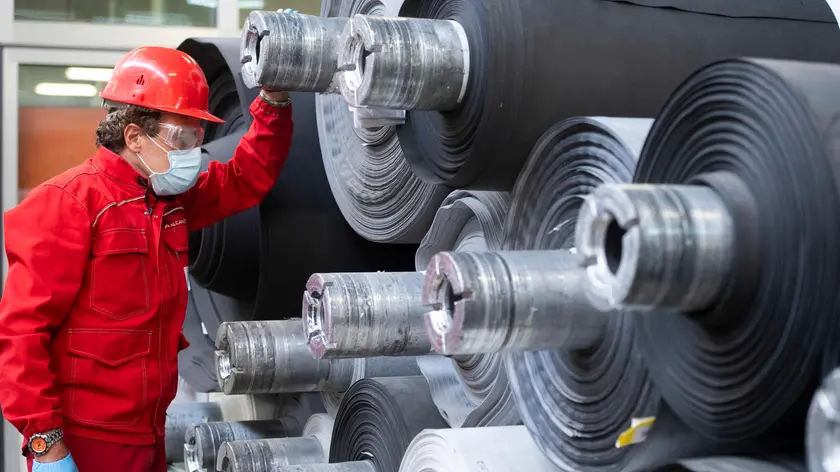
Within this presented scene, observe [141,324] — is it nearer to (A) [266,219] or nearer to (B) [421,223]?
(A) [266,219]

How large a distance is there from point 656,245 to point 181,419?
162 centimetres

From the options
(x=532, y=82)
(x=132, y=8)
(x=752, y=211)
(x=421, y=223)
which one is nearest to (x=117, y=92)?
(x=421, y=223)

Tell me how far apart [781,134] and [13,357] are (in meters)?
1.11

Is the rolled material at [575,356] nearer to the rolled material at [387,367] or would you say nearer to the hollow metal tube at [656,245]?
the hollow metal tube at [656,245]

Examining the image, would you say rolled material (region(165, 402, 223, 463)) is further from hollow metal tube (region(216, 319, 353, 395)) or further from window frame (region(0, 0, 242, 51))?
window frame (region(0, 0, 242, 51))

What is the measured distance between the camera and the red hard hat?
1438mm

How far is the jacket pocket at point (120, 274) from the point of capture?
1429 millimetres

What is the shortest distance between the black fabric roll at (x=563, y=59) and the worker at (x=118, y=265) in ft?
1.82

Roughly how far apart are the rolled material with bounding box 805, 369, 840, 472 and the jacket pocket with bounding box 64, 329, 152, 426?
111 cm

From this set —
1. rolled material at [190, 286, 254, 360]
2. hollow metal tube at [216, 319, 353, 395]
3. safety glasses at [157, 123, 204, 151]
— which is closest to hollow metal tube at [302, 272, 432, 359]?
hollow metal tube at [216, 319, 353, 395]

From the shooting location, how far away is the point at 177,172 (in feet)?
4.75

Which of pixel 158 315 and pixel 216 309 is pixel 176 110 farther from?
pixel 216 309

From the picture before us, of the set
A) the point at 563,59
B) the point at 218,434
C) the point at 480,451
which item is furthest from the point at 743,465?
the point at 218,434

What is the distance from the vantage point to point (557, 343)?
2.67 ft
